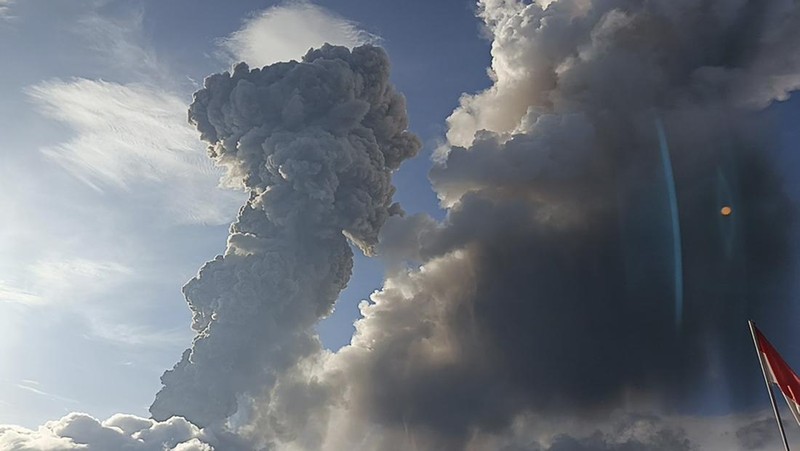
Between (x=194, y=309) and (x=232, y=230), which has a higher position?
(x=232, y=230)

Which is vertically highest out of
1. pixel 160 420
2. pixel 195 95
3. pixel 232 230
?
A: pixel 195 95

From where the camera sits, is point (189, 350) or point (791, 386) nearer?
point (791, 386)

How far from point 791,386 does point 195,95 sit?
121955mm

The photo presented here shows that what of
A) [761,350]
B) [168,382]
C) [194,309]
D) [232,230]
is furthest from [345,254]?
[761,350]

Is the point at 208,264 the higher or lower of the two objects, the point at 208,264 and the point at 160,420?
the higher

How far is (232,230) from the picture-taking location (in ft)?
426

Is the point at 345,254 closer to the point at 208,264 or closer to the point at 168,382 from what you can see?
the point at 208,264

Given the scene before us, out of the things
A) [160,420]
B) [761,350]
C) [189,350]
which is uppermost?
[189,350]

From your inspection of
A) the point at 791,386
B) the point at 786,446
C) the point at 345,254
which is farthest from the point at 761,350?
the point at 345,254

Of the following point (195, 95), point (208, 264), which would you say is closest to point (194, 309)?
point (208, 264)

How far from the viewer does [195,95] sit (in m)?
130

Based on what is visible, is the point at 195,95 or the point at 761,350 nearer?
the point at 761,350

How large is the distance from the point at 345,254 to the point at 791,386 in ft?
343

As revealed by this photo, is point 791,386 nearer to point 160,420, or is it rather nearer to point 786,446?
point 786,446
